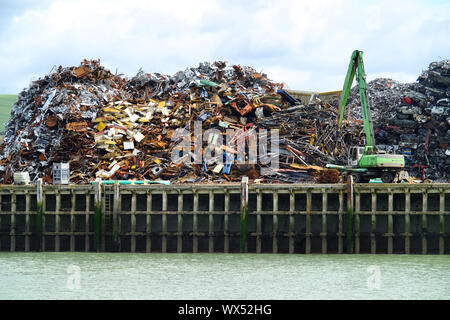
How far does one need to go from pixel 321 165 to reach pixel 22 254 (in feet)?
56.9

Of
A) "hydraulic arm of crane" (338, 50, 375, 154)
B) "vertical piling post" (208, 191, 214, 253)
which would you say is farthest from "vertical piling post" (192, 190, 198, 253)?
"hydraulic arm of crane" (338, 50, 375, 154)

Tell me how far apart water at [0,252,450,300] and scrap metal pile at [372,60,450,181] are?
13.8 m

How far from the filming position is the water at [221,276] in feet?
92.5

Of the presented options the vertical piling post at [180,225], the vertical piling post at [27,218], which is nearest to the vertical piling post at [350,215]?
the vertical piling post at [180,225]

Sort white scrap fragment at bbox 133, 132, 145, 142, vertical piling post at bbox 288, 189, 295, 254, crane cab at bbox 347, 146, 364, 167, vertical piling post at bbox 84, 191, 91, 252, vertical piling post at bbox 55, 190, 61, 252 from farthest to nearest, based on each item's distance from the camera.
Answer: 1. white scrap fragment at bbox 133, 132, 145, 142
2. crane cab at bbox 347, 146, 364, 167
3. vertical piling post at bbox 55, 190, 61, 252
4. vertical piling post at bbox 84, 191, 91, 252
5. vertical piling post at bbox 288, 189, 295, 254

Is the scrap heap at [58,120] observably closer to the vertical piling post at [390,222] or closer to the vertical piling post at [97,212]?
the vertical piling post at [97,212]

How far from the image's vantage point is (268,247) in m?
37.1

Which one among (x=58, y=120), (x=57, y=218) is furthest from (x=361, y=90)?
(x=58, y=120)

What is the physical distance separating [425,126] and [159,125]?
57.2 feet

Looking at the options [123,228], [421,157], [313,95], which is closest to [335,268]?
[123,228]

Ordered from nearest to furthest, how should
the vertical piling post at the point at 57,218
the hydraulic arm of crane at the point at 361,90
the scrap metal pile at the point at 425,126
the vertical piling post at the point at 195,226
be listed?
the vertical piling post at the point at 195,226 → the vertical piling post at the point at 57,218 → the hydraulic arm of crane at the point at 361,90 → the scrap metal pile at the point at 425,126

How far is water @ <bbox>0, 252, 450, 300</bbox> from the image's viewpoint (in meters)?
28.2

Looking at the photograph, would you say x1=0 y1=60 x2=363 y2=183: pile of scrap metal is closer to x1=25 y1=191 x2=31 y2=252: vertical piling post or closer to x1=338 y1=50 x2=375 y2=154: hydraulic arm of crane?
x1=338 y1=50 x2=375 y2=154: hydraulic arm of crane

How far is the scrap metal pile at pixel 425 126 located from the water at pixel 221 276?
13817mm
